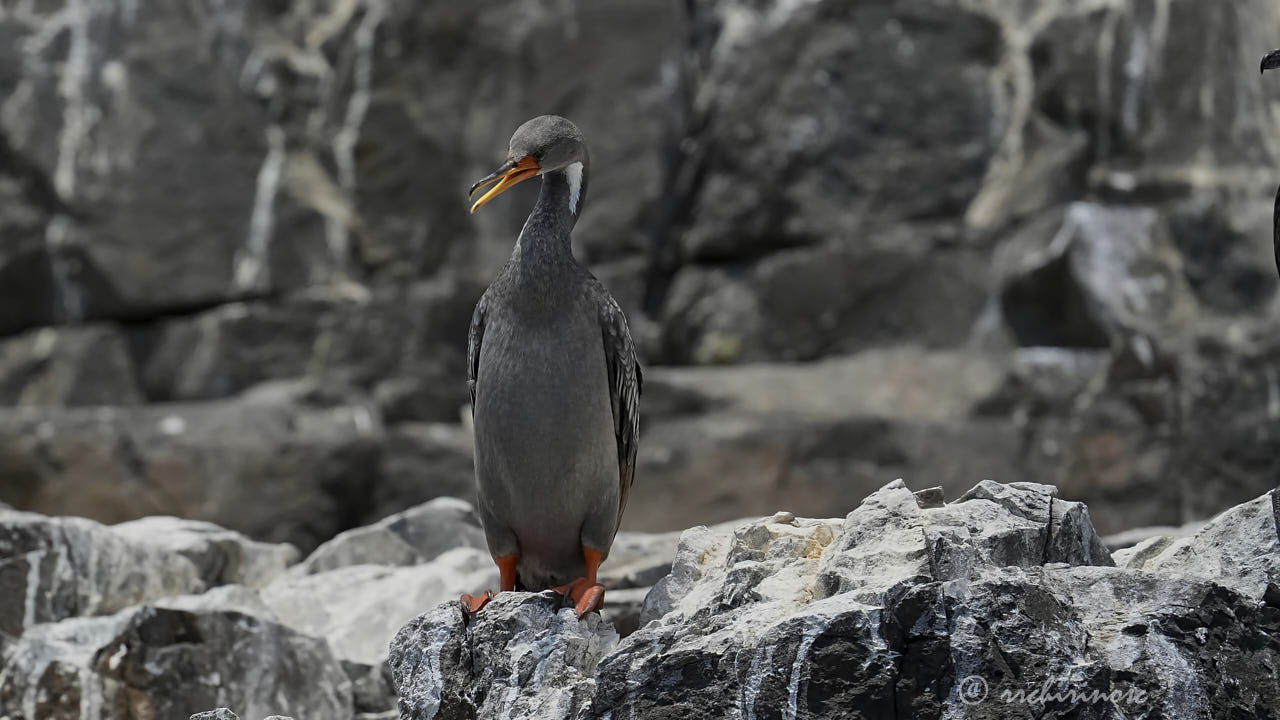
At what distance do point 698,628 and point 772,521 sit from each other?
870 millimetres

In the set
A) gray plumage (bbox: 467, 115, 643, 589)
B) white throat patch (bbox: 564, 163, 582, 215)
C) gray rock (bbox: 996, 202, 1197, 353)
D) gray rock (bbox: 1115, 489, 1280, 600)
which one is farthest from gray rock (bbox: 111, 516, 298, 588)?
gray rock (bbox: 996, 202, 1197, 353)

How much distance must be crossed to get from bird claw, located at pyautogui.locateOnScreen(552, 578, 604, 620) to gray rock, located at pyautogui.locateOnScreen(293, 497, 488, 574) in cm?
304

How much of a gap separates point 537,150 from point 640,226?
392 inches

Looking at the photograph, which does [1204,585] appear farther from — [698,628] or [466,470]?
[466,470]

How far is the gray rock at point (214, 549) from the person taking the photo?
7617 millimetres

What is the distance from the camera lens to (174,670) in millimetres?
Result: 6254

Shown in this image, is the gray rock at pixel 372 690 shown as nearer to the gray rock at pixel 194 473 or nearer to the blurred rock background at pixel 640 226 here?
the blurred rock background at pixel 640 226

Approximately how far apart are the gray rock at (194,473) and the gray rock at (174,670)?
262 inches

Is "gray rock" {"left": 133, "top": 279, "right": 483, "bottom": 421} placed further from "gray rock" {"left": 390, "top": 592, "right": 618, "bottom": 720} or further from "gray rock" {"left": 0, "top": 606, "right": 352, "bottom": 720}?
"gray rock" {"left": 390, "top": 592, "right": 618, "bottom": 720}

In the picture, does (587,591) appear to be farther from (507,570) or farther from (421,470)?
(421,470)

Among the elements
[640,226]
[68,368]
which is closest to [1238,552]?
[640,226]

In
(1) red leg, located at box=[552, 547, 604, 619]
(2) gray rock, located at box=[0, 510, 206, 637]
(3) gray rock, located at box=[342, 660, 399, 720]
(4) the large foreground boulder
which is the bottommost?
(3) gray rock, located at box=[342, 660, 399, 720]

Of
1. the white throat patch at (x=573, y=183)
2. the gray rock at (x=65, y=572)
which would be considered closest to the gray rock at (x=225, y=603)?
the gray rock at (x=65, y=572)

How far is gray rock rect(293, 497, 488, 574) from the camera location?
26.4 ft
